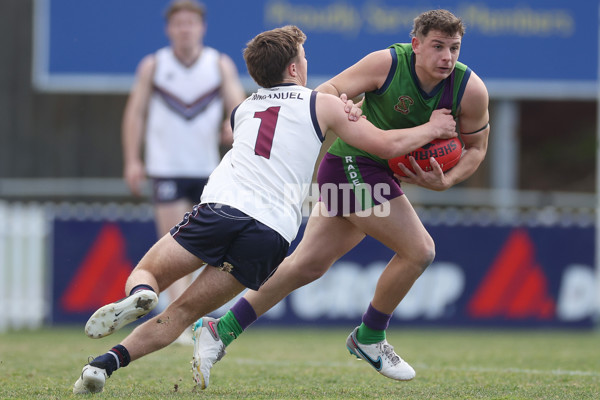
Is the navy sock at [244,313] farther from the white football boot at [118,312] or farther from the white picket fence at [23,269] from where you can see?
the white picket fence at [23,269]

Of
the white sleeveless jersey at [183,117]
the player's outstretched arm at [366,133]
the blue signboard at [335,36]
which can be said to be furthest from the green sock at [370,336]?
the blue signboard at [335,36]

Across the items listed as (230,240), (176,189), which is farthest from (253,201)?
(176,189)

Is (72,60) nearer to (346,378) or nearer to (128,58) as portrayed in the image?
(128,58)

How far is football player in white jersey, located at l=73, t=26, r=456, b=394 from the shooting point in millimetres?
4605

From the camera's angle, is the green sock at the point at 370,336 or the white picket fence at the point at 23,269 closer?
the green sock at the point at 370,336

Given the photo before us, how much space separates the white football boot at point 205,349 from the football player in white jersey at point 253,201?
0.89 ft

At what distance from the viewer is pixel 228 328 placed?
203 inches

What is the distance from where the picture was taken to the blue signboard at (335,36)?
11586 mm

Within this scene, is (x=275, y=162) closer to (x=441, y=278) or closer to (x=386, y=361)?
(x=386, y=361)

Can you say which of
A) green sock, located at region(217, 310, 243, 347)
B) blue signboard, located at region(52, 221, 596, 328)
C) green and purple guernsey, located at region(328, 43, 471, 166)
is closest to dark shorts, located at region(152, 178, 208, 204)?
blue signboard, located at region(52, 221, 596, 328)

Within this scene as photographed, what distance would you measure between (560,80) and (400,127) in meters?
7.46

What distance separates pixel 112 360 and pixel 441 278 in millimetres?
6203

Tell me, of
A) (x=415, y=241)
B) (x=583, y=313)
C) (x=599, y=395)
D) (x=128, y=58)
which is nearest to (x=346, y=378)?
(x=415, y=241)

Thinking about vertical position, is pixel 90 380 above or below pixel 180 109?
below
